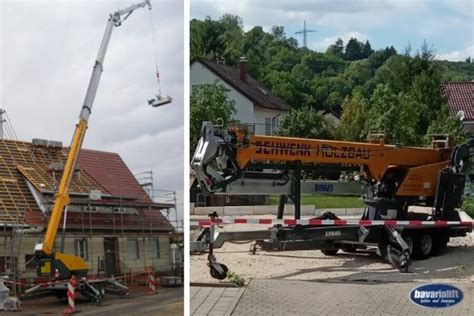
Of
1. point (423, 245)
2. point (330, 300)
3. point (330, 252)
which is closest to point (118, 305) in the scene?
point (330, 300)

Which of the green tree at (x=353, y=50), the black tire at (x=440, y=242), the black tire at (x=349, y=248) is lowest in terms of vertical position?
the black tire at (x=349, y=248)

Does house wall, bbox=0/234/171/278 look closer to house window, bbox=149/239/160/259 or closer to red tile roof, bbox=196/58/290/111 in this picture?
house window, bbox=149/239/160/259

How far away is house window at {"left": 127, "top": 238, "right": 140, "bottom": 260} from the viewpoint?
3.31 metres

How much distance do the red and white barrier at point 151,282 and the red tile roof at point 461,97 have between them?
5.27 feet

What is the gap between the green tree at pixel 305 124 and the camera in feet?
12.0

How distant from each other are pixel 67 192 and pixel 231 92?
0.79m

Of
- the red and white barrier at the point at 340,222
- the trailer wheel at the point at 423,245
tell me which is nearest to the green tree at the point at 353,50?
the red and white barrier at the point at 340,222

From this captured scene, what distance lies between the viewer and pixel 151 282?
10.6ft

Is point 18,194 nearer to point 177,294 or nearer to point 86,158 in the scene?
point 86,158

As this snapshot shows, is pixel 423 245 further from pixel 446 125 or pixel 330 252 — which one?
pixel 446 125

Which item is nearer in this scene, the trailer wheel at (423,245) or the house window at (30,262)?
the house window at (30,262)

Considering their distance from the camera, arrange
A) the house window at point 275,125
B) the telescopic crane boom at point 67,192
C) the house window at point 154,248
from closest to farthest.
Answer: the telescopic crane boom at point 67,192
the house window at point 154,248
the house window at point 275,125

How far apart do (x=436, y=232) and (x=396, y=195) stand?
48cm

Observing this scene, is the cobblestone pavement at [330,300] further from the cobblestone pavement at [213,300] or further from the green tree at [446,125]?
the green tree at [446,125]
